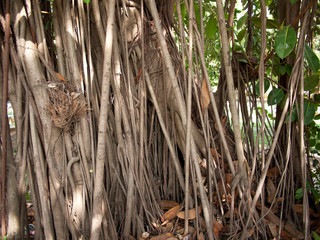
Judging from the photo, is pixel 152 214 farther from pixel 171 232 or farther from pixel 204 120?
pixel 204 120

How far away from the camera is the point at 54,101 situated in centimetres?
142

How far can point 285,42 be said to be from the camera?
1333mm

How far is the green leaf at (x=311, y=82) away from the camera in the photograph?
1477mm

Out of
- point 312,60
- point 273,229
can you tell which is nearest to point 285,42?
point 312,60

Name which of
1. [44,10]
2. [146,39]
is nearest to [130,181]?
[146,39]

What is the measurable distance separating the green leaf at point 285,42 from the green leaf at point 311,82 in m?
0.29

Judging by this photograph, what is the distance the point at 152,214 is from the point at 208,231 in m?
0.35

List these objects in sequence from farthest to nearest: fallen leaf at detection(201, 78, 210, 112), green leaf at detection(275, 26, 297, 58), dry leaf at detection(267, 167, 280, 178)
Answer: dry leaf at detection(267, 167, 280, 178), fallen leaf at detection(201, 78, 210, 112), green leaf at detection(275, 26, 297, 58)

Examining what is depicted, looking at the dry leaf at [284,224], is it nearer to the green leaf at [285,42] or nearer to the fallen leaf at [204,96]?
the fallen leaf at [204,96]

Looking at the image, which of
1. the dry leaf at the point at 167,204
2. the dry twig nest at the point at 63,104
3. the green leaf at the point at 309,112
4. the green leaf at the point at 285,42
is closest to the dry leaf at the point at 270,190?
the green leaf at the point at 309,112

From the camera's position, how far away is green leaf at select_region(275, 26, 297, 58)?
4.33 ft

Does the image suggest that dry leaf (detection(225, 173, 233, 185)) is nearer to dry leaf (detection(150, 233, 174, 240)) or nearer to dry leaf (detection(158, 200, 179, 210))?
dry leaf (detection(158, 200, 179, 210))

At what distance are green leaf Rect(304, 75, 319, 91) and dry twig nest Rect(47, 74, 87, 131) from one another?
1297 mm

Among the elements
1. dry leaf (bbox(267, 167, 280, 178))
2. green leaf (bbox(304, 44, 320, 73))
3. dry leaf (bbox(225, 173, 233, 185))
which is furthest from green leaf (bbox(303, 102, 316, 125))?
dry leaf (bbox(225, 173, 233, 185))
